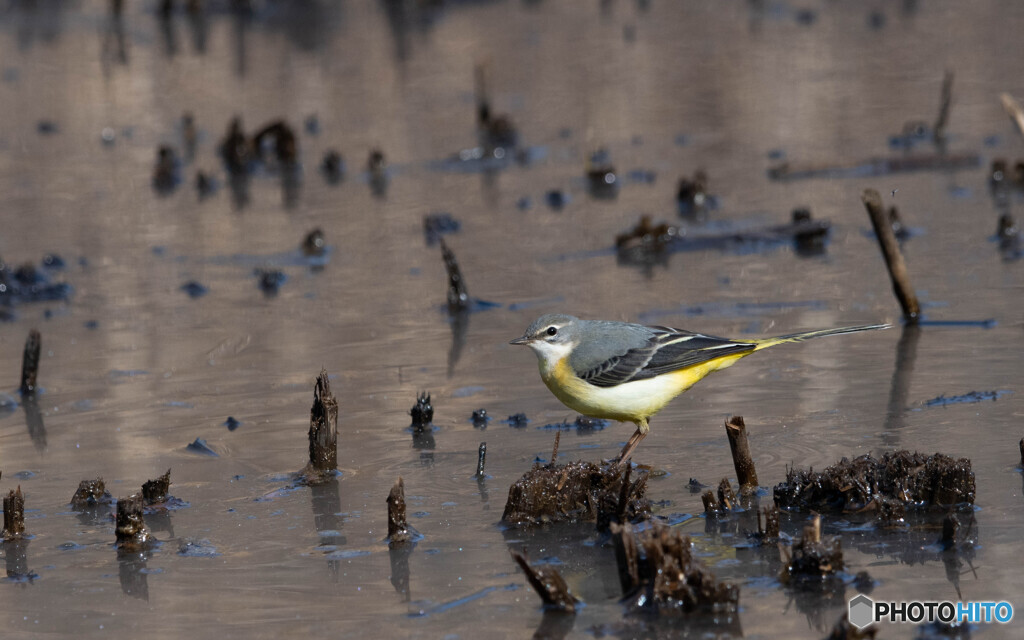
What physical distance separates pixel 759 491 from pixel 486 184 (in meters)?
8.88

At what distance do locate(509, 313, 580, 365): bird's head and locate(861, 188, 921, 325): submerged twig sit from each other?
9.99ft

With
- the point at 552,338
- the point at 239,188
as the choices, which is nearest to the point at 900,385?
the point at 552,338

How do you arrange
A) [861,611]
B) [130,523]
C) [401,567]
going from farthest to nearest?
[130,523]
[401,567]
[861,611]

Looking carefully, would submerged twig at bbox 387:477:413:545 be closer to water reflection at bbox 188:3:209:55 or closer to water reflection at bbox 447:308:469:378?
water reflection at bbox 447:308:469:378

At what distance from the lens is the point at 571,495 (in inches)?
253

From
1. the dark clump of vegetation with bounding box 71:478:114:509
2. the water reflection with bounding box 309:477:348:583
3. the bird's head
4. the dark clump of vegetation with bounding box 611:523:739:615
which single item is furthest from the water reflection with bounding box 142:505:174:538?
the dark clump of vegetation with bounding box 611:523:739:615

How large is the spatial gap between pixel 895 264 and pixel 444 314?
11.2 feet

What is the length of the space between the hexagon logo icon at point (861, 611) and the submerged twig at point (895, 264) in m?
4.41

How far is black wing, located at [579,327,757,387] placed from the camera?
22.8ft

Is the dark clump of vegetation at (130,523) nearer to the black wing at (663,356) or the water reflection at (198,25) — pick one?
A: the black wing at (663,356)

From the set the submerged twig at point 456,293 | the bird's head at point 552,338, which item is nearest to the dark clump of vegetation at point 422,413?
the bird's head at point 552,338

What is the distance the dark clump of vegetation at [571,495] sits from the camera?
6285 mm

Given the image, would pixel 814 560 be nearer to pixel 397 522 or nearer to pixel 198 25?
pixel 397 522

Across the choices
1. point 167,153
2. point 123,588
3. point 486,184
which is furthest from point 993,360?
point 167,153
